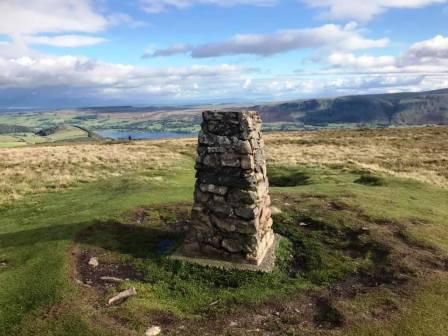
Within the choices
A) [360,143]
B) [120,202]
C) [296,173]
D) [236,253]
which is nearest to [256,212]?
[236,253]

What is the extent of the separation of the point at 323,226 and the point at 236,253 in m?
5.08

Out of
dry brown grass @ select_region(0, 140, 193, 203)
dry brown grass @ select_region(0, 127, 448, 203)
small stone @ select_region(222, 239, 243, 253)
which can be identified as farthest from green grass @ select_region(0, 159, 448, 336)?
dry brown grass @ select_region(0, 127, 448, 203)

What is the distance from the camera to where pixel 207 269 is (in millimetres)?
15477

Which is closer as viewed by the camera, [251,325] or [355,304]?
[251,325]

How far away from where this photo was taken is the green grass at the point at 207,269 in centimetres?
1222

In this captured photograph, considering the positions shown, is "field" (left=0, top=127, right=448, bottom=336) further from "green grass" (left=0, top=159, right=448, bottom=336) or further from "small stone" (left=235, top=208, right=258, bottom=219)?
"small stone" (left=235, top=208, right=258, bottom=219)

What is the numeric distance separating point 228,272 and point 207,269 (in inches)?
30.5

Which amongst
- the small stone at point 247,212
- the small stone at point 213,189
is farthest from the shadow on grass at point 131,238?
the small stone at point 247,212

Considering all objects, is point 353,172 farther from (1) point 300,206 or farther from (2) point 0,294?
(2) point 0,294

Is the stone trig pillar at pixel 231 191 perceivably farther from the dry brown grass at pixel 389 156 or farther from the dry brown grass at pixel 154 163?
the dry brown grass at pixel 389 156

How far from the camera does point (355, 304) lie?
12875mm

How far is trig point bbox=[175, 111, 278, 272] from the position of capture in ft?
51.8

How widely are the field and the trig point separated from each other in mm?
920

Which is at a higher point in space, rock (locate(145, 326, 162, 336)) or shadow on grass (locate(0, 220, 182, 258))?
shadow on grass (locate(0, 220, 182, 258))
